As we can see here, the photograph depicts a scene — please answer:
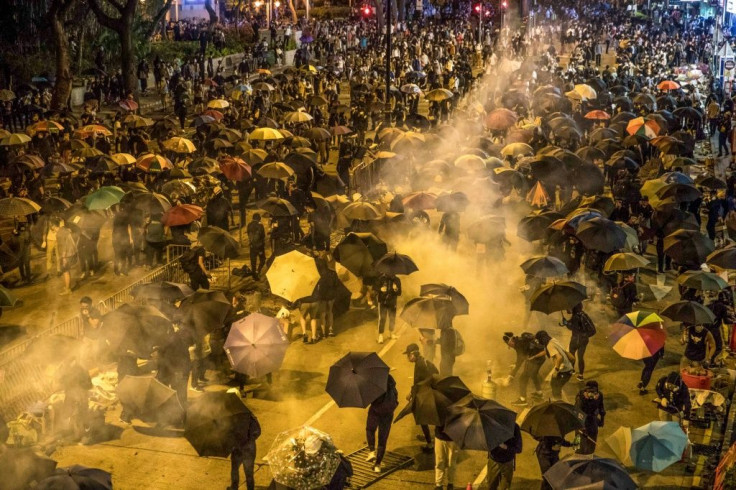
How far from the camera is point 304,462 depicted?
29.5 ft

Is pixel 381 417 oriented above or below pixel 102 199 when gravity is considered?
below

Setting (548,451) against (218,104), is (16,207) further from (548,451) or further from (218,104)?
(218,104)

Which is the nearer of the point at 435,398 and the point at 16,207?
the point at 435,398

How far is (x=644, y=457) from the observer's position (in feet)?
32.2

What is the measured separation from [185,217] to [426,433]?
6.99 meters

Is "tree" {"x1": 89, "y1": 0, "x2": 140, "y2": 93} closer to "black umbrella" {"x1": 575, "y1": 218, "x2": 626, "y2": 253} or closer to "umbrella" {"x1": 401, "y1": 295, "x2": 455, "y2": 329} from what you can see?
"black umbrella" {"x1": 575, "y1": 218, "x2": 626, "y2": 253}

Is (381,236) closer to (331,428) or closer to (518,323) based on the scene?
(518,323)

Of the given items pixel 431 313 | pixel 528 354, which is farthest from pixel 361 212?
pixel 528 354

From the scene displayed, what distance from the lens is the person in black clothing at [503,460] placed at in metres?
9.91

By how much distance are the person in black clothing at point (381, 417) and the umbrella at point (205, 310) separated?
274 centimetres

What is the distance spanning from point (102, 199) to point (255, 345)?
6585mm

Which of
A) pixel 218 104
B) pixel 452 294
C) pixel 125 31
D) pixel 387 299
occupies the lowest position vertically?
pixel 387 299

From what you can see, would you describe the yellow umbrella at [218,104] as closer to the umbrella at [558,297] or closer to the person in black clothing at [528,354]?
the umbrella at [558,297]

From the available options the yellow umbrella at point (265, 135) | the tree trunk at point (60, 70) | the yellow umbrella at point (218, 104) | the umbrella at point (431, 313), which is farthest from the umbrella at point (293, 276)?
the tree trunk at point (60, 70)
